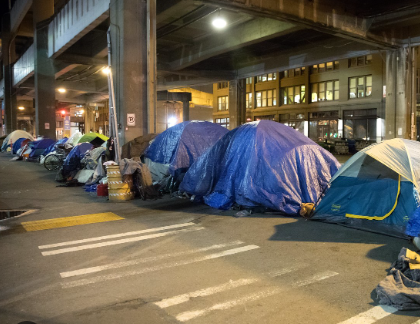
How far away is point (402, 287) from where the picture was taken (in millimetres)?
4156

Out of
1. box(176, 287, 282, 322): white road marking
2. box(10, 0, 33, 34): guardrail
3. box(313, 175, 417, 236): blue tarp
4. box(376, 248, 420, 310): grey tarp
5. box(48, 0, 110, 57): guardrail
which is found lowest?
box(176, 287, 282, 322): white road marking

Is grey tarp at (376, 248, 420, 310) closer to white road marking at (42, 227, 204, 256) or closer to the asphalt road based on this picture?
the asphalt road

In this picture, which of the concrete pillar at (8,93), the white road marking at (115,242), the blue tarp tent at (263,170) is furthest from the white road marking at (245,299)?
the concrete pillar at (8,93)

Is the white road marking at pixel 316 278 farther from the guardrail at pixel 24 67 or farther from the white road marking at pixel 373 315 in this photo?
the guardrail at pixel 24 67

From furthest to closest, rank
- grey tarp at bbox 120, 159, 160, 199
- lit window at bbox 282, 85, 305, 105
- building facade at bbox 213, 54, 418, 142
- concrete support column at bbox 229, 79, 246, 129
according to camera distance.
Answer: lit window at bbox 282, 85, 305, 105, building facade at bbox 213, 54, 418, 142, concrete support column at bbox 229, 79, 246, 129, grey tarp at bbox 120, 159, 160, 199

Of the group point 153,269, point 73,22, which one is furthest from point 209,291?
point 73,22

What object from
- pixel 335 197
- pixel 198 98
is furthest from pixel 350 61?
pixel 335 197

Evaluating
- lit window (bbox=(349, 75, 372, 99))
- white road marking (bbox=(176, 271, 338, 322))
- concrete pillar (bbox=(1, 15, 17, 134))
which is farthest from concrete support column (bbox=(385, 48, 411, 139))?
concrete pillar (bbox=(1, 15, 17, 134))

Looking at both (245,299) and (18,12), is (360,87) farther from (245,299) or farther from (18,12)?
(245,299)

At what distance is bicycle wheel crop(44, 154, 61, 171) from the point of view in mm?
18042

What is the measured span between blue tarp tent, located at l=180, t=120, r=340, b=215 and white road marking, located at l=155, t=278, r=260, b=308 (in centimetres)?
383

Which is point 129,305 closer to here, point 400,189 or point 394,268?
point 394,268

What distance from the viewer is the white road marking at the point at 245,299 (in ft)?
12.4

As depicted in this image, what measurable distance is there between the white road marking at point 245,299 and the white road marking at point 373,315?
33.5 inches
